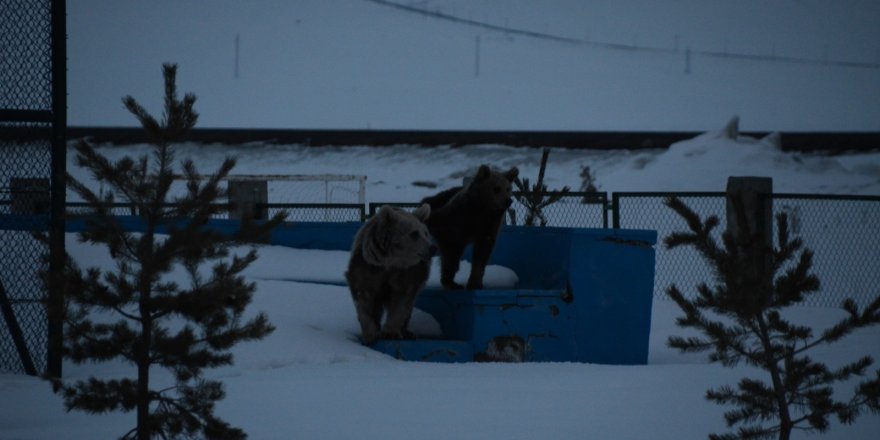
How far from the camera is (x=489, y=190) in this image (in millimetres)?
9789

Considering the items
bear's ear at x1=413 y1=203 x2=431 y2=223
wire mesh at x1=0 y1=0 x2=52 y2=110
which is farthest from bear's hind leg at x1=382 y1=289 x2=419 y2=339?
wire mesh at x1=0 y1=0 x2=52 y2=110

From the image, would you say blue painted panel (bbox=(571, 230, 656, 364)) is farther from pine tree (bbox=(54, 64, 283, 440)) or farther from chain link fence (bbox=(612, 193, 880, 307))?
pine tree (bbox=(54, 64, 283, 440))

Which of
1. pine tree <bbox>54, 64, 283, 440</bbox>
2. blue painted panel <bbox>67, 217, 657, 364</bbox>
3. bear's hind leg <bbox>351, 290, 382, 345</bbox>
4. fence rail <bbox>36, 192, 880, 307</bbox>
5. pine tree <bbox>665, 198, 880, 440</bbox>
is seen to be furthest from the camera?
fence rail <bbox>36, 192, 880, 307</bbox>

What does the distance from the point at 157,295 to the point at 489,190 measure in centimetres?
538

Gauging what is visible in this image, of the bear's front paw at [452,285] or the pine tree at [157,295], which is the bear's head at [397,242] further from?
the pine tree at [157,295]

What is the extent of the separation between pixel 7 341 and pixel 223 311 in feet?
12.0

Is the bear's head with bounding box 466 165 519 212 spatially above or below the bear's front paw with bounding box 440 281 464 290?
above

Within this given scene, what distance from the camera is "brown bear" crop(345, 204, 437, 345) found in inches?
342

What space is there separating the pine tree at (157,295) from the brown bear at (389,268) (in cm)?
385

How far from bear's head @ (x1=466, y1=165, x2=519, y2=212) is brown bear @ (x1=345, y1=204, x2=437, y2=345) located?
0.75 meters

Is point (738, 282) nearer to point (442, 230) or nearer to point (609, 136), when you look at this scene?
point (442, 230)

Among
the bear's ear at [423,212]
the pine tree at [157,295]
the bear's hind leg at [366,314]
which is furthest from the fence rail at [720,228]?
the pine tree at [157,295]

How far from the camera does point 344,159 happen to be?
104 feet

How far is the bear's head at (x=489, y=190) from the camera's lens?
31.9 ft
